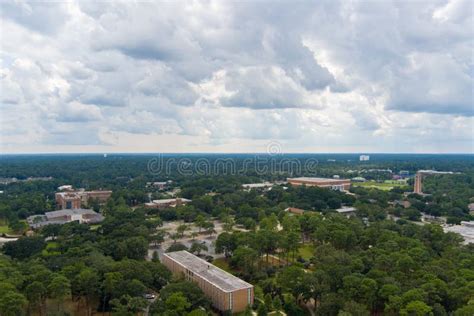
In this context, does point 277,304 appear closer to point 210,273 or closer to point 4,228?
point 210,273

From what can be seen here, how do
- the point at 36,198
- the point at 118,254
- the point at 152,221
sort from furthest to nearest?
Answer: the point at 36,198 → the point at 152,221 → the point at 118,254

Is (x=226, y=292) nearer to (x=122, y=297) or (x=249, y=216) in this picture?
(x=122, y=297)

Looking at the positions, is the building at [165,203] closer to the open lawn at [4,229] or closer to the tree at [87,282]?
the open lawn at [4,229]

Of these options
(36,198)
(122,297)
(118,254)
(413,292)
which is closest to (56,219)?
(36,198)

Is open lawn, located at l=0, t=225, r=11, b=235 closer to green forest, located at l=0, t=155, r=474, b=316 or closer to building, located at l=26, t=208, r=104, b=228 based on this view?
green forest, located at l=0, t=155, r=474, b=316

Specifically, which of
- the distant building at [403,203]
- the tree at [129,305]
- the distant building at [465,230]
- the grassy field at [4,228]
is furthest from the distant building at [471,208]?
the grassy field at [4,228]

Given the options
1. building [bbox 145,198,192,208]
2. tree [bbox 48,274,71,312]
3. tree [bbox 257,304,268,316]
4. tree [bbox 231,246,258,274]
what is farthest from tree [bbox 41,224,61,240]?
tree [bbox 257,304,268,316]

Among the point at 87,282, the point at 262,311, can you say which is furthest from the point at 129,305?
the point at 262,311
